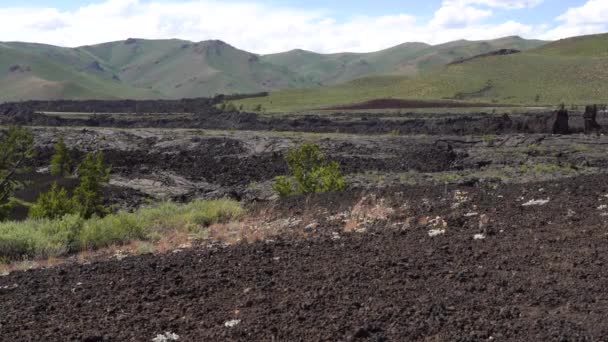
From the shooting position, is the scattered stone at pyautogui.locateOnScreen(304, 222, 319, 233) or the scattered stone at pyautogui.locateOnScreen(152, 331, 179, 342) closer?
the scattered stone at pyautogui.locateOnScreen(152, 331, 179, 342)

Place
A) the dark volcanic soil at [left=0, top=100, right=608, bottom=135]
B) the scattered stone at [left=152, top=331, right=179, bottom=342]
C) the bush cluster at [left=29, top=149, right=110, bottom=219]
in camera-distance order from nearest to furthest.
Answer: the scattered stone at [left=152, top=331, right=179, bottom=342]
the bush cluster at [left=29, top=149, right=110, bottom=219]
the dark volcanic soil at [left=0, top=100, right=608, bottom=135]

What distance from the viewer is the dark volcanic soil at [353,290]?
6.37 meters

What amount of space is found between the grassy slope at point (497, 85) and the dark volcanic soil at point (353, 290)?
83.7 metres

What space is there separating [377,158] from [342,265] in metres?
30.4

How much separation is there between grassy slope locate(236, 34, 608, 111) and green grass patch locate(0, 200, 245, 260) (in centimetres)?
7844

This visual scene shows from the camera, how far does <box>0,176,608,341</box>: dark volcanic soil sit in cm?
637

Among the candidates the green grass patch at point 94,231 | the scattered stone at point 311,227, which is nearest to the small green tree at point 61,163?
the green grass patch at point 94,231

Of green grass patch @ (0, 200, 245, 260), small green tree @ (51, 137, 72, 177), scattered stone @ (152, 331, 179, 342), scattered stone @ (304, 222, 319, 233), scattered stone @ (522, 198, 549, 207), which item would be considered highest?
scattered stone @ (522, 198, 549, 207)

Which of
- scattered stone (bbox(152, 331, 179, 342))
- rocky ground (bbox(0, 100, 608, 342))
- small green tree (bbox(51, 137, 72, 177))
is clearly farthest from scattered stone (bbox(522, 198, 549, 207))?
small green tree (bbox(51, 137, 72, 177))

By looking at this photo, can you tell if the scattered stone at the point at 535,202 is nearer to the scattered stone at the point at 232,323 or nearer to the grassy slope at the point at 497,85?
the scattered stone at the point at 232,323

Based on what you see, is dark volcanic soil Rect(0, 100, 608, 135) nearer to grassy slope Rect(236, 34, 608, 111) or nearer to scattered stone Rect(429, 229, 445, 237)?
grassy slope Rect(236, 34, 608, 111)

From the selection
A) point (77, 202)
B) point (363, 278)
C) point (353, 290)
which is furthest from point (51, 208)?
point (353, 290)

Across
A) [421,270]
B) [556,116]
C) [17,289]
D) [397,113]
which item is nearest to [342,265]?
[421,270]

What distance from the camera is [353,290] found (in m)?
7.63
